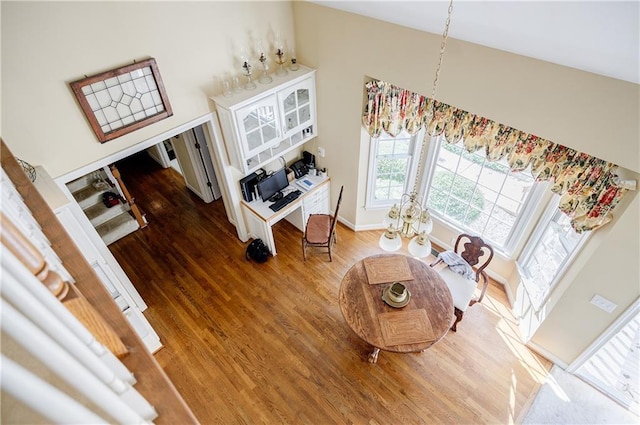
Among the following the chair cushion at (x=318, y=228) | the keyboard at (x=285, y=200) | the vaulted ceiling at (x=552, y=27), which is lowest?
the chair cushion at (x=318, y=228)

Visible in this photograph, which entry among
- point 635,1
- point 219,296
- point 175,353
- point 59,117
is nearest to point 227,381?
point 175,353

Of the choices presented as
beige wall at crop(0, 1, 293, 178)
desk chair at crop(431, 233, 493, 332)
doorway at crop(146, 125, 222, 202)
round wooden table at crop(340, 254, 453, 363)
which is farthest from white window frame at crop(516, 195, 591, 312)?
doorway at crop(146, 125, 222, 202)

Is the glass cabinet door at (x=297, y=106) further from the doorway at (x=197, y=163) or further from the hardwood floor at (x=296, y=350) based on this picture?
the doorway at (x=197, y=163)

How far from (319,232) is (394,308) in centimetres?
165

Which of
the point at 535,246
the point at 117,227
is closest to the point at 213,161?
the point at 117,227

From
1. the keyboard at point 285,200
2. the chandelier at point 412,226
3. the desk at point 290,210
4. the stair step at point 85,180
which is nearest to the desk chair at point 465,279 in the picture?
the chandelier at point 412,226

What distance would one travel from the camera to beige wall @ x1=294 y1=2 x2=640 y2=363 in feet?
8.02

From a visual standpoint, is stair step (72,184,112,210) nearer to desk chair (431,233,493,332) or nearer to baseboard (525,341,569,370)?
desk chair (431,233,493,332)

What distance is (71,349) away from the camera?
61cm

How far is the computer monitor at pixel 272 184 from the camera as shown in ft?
14.8

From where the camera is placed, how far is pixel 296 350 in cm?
384

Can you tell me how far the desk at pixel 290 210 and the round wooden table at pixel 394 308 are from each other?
1.30 meters

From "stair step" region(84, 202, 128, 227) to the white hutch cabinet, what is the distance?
7.74ft

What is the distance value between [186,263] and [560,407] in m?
4.51
